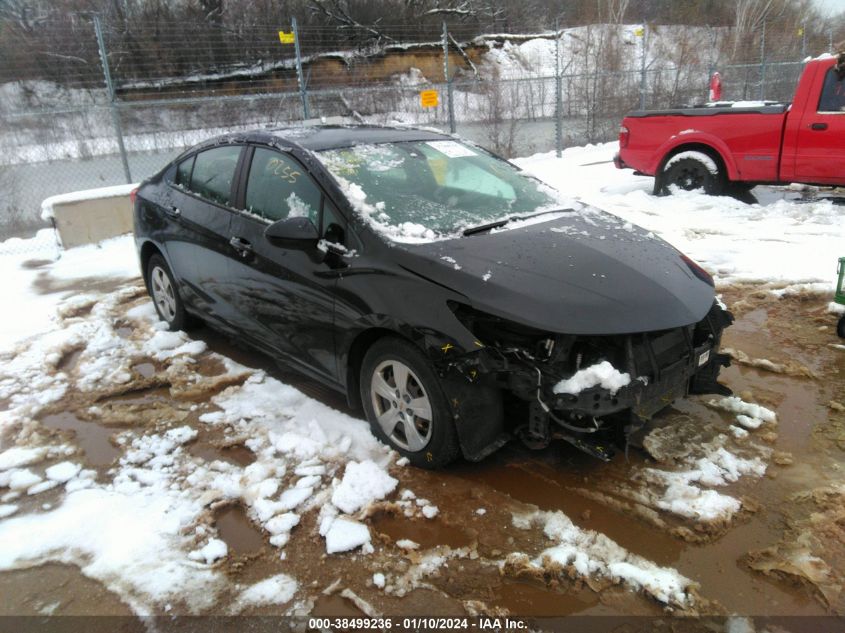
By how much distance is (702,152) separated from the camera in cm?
834

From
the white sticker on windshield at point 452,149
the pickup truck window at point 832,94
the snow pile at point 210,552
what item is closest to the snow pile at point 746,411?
the white sticker on windshield at point 452,149

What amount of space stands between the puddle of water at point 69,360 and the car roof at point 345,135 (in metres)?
2.39

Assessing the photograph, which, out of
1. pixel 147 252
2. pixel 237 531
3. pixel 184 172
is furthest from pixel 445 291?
pixel 147 252

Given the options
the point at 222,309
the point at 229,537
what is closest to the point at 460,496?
the point at 229,537

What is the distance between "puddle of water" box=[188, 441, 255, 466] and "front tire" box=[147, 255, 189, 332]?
1.83 m

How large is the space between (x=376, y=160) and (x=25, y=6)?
52.2 feet

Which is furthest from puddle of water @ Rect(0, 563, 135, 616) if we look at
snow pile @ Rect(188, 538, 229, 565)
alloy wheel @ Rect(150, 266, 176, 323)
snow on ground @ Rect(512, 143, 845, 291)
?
snow on ground @ Rect(512, 143, 845, 291)

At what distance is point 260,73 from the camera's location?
16.9 metres

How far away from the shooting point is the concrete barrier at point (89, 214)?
801cm

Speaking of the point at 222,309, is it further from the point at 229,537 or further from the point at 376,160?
the point at 229,537

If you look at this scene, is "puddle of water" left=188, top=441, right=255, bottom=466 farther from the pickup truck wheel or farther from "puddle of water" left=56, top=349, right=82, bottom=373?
the pickup truck wheel

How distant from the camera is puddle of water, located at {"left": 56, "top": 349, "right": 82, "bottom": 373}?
460 centimetres

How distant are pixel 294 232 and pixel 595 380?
171 cm

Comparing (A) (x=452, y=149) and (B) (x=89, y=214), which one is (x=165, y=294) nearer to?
(A) (x=452, y=149)
